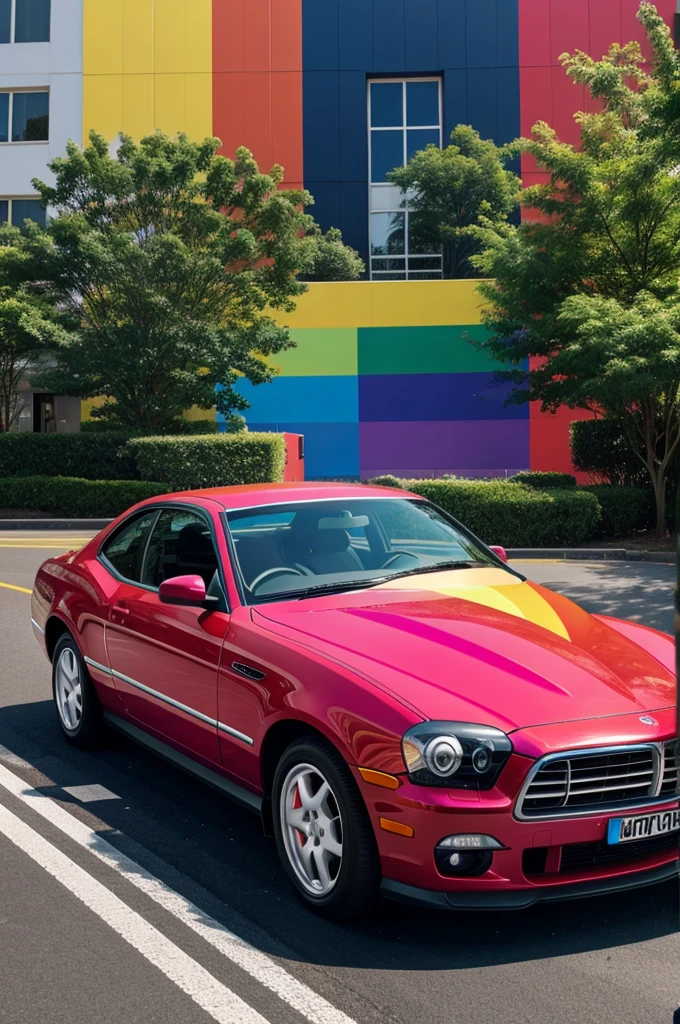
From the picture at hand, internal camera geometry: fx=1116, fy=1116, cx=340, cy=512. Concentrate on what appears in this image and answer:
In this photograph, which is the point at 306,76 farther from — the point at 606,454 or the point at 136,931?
the point at 136,931

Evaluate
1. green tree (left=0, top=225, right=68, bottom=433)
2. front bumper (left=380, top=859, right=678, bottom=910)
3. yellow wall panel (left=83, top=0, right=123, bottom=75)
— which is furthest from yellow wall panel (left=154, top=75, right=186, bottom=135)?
front bumper (left=380, top=859, right=678, bottom=910)

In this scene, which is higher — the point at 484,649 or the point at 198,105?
the point at 198,105

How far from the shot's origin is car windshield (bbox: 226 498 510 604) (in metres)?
4.91

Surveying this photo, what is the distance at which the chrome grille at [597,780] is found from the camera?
3.52 metres

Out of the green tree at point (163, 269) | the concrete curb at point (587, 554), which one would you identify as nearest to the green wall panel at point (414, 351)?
the green tree at point (163, 269)

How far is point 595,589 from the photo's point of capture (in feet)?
43.9

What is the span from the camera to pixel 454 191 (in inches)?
1437

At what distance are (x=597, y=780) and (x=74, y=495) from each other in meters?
20.9

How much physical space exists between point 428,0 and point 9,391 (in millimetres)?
19484

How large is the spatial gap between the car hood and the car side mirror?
0.28 meters

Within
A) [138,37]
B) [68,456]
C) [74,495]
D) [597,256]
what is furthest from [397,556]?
[138,37]

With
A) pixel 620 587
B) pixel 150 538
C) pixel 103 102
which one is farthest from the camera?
pixel 103 102

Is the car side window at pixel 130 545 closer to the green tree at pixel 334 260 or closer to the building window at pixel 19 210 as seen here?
the green tree at pixel 334 260

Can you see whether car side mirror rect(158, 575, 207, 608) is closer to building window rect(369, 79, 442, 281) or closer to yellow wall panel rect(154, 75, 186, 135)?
building window rect(369, 79, 442, 281)
